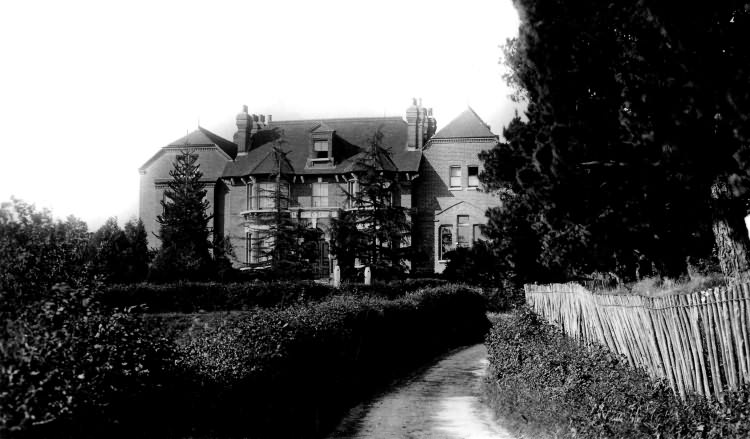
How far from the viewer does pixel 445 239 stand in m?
43.9

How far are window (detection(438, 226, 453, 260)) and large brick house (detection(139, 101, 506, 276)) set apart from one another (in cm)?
6

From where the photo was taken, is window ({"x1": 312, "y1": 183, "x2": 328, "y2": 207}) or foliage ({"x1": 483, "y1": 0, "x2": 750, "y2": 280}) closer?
foliage ({"x1": 483, "y1": 0, "x2": 750, "y2": 280})

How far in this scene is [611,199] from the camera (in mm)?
18000

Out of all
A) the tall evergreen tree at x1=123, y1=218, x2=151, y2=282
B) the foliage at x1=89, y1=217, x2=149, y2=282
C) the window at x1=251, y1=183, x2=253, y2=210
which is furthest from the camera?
the window at x1=251, y1=183, x2=253, y2=210

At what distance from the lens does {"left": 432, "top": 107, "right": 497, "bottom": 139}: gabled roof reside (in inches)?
1735

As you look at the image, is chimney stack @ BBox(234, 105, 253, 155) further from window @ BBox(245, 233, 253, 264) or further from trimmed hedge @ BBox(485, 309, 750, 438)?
trimmed hedge @ BBox(485, 309, 750, 438)

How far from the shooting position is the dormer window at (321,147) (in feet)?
151

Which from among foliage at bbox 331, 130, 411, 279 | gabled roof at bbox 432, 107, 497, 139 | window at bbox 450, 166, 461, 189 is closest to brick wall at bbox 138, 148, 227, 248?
foliage at bbox 331, 130, 411, 279

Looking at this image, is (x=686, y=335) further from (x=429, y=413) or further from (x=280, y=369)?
(x=429, y=413)

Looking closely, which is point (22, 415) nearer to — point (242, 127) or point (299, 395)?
point (299, 395)

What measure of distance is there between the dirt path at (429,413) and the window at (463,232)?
23.8m

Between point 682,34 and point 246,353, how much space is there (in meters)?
10.6

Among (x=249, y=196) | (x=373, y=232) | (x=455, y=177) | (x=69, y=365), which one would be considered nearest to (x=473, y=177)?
(x=455, y=177)

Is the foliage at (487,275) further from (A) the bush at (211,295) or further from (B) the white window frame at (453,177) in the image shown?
(A) the bush at (211,295)
